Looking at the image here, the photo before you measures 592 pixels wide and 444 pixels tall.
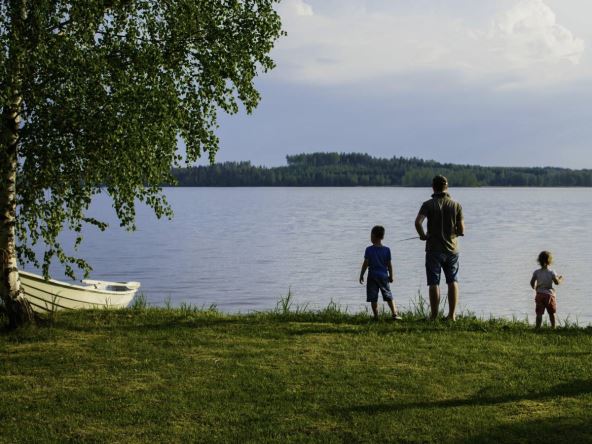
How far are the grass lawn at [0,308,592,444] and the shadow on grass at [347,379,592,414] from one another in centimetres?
3

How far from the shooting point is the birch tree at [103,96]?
1220 centimetres

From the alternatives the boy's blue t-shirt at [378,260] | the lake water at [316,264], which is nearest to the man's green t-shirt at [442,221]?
the boy's blue t-shirt at [378,260]

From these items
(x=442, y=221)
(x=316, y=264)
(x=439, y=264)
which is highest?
(x=442, y=221)

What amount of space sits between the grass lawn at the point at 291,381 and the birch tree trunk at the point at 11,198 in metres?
0.54

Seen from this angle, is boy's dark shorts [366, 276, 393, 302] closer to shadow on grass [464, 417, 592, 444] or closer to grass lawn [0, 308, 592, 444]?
grass lawn [0, 308, 592, 444]

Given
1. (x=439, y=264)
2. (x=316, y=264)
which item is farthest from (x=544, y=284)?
(x=316, y=264)

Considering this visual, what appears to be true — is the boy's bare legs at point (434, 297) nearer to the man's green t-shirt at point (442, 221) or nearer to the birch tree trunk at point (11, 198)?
the man's green t-shirt at point (442, 221)

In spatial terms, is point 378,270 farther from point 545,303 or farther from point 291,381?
point 291,381

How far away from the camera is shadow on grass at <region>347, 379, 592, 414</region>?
923 centimetres

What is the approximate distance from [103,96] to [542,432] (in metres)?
8.56

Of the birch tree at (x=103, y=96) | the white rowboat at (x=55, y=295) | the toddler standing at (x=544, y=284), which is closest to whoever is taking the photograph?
the birch tree at (x=103, y=96)

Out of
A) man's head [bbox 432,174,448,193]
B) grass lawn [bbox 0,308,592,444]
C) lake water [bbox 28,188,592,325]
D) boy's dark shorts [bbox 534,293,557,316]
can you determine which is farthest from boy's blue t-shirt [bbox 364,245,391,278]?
lake water [bbox 28,188,592,325]

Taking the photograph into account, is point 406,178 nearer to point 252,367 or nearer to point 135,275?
point 135,275

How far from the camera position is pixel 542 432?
27.6ft
